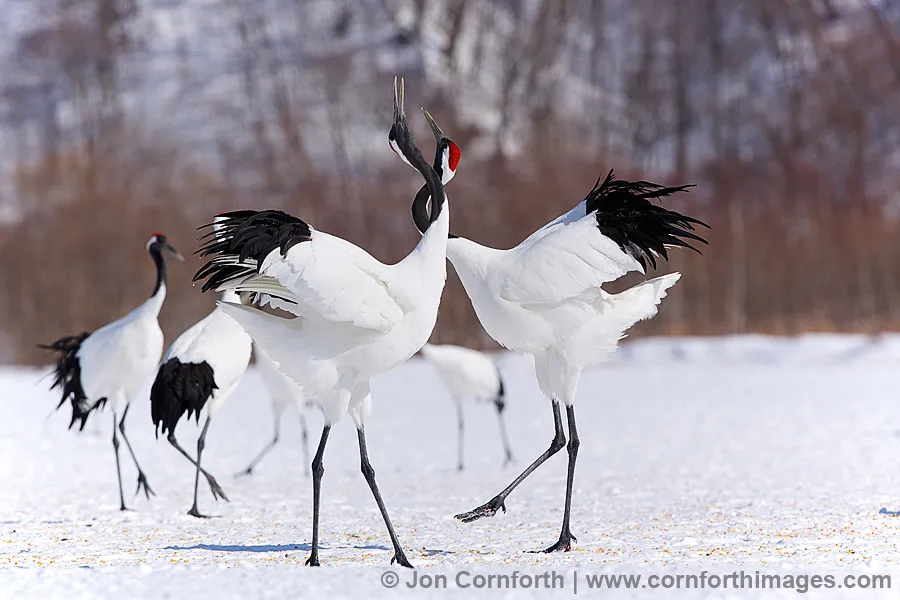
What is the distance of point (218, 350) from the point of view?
309 inches

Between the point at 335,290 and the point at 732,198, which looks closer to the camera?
the point at 335,290

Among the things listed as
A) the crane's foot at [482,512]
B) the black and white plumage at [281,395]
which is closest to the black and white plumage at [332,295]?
the crane's foot at [482,512]

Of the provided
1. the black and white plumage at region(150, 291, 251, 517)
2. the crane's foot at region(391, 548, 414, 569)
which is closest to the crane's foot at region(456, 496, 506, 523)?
the crane's foot at region(391, 548, 414, 569)

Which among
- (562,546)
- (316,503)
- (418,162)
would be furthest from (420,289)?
(562,546)

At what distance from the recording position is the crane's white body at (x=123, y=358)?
26.2 ft

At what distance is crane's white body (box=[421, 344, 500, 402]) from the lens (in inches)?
423

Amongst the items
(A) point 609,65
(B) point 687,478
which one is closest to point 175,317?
(B) point 687,478

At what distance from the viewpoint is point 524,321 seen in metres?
5.59

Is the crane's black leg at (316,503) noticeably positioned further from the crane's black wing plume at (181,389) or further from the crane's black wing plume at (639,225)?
the crane's black wing plume at (181,389)

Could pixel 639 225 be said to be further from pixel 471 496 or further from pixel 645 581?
pixel 471 496

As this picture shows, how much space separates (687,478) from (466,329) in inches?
641

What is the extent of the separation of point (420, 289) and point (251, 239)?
85 cm

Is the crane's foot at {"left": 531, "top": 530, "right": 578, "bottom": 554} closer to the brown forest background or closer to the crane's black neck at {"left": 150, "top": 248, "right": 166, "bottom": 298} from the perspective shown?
the crane's black neck at {"left": 150, "top": 248, "right": 166, "bottom": 298}

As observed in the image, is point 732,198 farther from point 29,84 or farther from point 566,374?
point 29,84
